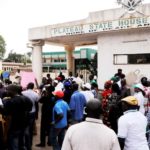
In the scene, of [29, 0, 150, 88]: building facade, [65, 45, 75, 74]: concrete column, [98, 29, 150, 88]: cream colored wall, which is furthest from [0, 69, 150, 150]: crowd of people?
[65, 45, 75, 74]: concrete column

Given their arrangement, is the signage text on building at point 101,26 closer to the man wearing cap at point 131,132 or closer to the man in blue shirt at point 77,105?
the man in blue shirt at point 77,105

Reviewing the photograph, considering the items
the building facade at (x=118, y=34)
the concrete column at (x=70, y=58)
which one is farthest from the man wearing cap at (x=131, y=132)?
the concrete column at (x=70, y=58)

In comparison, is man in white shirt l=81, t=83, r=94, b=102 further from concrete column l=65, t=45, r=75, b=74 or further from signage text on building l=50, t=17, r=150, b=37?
concrete column l=65, t=45, r=75, b=74

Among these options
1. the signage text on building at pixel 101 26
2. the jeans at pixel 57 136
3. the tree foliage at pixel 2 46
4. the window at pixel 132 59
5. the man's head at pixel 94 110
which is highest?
the tree foliage at pixel 2 46

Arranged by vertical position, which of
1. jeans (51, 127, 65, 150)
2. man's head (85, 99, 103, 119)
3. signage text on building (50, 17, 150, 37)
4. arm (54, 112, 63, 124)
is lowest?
jeans (51, 127, 65, 150)

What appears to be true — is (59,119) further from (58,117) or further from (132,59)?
(132,59)

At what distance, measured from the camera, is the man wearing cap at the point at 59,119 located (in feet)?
25.1

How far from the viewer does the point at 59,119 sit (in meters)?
7.62

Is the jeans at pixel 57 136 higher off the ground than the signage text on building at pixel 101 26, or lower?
lower

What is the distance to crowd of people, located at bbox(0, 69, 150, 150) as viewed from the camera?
379 centimetres

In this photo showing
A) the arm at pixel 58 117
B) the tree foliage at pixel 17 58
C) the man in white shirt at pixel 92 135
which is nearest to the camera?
the man in white shirt at pixel 92 135

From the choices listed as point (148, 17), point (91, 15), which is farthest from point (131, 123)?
point (91, 15)

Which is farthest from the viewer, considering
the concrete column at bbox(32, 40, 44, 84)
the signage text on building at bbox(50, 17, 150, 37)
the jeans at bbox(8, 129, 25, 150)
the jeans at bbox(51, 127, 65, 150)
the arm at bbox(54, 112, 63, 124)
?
the concrete column at bbox(32, 40, 44, 84)

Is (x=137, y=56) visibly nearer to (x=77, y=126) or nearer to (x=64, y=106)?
(x=64, y=106)
